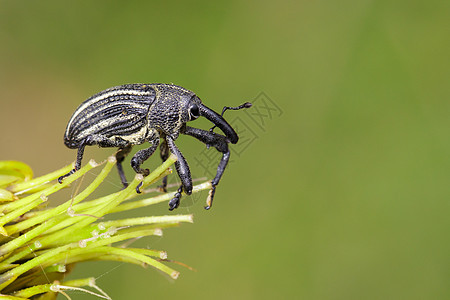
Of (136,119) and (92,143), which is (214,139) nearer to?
(136,119)

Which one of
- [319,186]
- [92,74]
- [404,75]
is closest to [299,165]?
[319,186]

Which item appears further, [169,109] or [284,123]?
[284,123]

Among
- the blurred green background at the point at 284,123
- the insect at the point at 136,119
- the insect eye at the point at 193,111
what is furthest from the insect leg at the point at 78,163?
the blurred green background at the point at 284,123

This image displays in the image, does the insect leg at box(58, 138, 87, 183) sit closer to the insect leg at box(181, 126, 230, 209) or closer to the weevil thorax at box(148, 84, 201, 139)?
the weevil thorax at box(148, 84, 201, 139)

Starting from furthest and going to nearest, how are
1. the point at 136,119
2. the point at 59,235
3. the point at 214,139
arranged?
the point at 214,139 < the point at 136,119 < the point at 59,235

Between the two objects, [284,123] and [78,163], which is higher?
Result: [78,163]

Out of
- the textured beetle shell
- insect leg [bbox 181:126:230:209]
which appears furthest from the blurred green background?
the textured beetle shell

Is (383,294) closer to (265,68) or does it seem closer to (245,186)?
(245,186)

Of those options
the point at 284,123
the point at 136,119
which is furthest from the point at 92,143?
the point at 284,123
